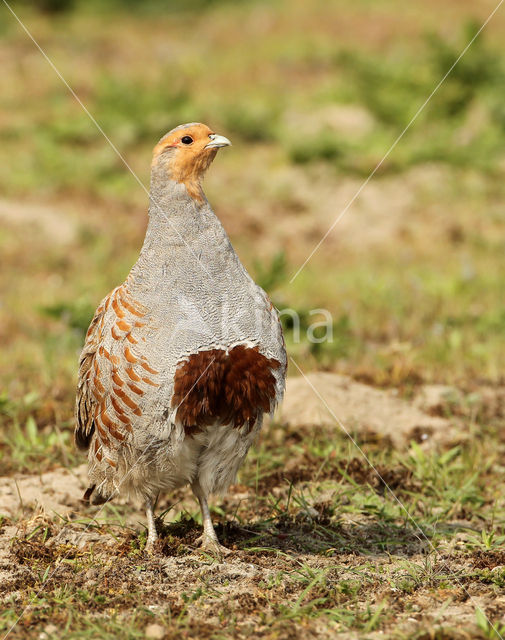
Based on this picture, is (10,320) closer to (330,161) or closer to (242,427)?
(242,427)

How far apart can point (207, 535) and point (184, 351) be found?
3.26 ft

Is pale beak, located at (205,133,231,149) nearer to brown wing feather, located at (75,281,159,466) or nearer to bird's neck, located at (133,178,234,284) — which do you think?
bird's neck, located at (133,178,234,284)

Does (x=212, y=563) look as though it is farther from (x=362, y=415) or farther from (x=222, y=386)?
(x=362, y=415)

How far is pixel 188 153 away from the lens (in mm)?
3779

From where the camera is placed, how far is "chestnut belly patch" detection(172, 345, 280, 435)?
357 cm

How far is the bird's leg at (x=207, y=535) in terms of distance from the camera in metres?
3.92

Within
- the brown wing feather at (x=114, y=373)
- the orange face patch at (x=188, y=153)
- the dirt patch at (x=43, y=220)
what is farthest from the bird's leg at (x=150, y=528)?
the dirt patch at (x=43, y=220)

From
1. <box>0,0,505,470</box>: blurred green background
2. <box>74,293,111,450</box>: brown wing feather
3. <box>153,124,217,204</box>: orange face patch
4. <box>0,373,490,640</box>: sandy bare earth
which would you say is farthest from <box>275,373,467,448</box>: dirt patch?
<box>153,124,217,204</box>: orange face patch

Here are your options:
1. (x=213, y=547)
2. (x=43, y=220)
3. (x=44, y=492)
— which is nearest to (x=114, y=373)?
(x=213, y=547)

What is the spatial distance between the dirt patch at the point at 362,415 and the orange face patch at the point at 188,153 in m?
2.17

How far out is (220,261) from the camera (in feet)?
12.3

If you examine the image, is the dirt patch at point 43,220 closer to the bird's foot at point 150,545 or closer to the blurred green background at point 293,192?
the blurred green background at point 293,192

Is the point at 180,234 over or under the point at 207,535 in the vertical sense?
over

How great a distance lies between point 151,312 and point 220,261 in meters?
0.38
